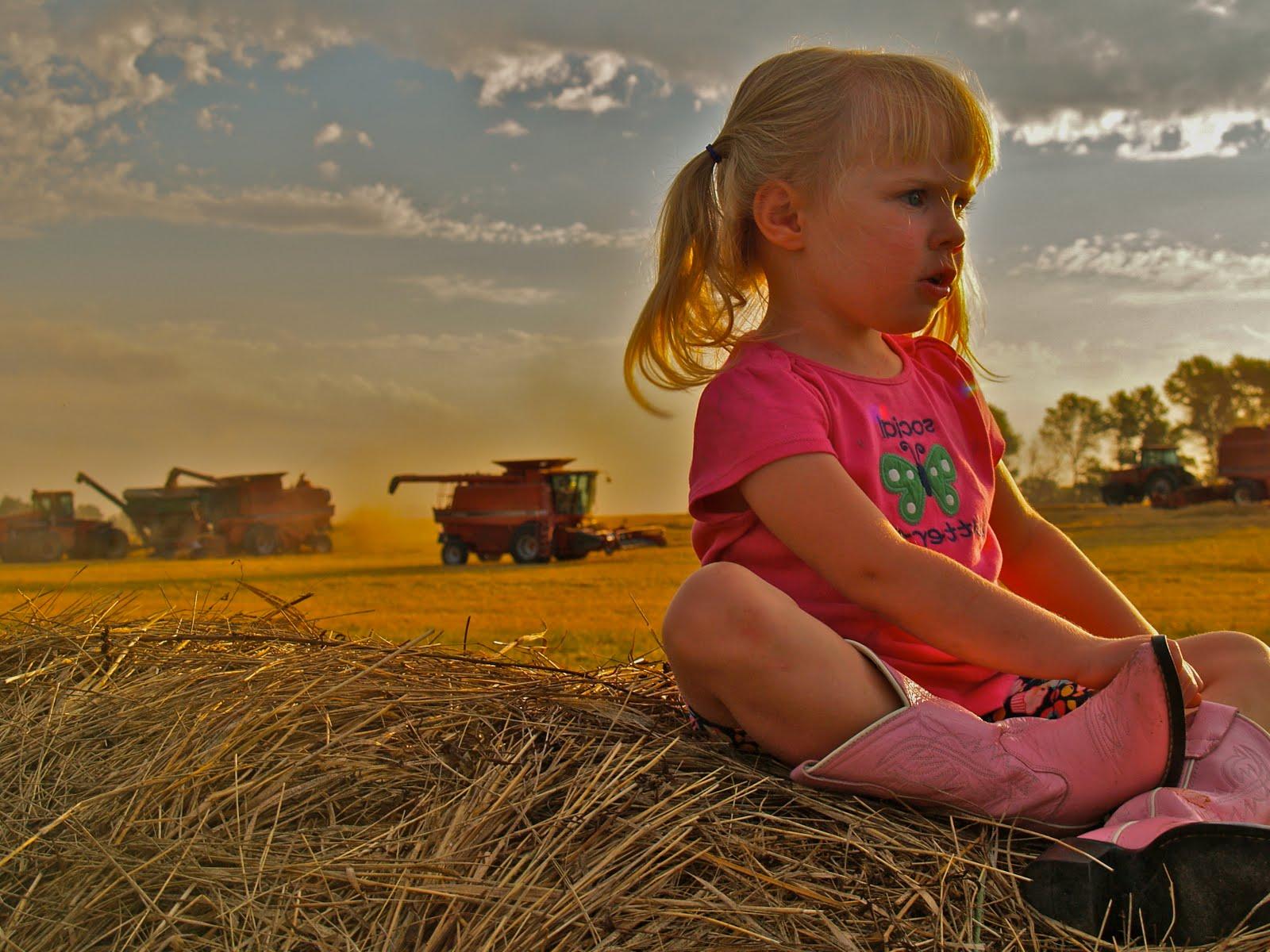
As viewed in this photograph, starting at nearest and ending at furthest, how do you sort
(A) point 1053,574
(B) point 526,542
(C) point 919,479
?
(C) point 919,479, (A) point 1053,574, (B) point 526,542

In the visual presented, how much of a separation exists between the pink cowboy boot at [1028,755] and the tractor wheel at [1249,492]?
2300 cm

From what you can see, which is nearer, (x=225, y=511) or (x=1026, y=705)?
(x=1026, y=705)

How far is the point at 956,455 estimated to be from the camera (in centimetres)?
220

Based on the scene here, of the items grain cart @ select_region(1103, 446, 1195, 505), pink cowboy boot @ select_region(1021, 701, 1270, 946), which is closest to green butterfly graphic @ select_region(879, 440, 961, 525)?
pink cowboy boot @ select_region(1021, 701, 1270, 946)

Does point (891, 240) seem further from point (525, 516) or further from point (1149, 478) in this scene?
point (1149, 478)

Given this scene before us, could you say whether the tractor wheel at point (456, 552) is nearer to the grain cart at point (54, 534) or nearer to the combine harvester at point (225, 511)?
the combine harvester at point (225, 511)

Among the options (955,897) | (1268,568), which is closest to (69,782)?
(955,897)

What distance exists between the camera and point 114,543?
20.2 m

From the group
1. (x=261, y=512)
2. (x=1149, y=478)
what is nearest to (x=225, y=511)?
(x=261, y=512)

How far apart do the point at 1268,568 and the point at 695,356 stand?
31.5 ft

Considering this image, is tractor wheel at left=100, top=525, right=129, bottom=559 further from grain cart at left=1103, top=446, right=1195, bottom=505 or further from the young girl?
grain cart at left=1103, top=446, right=1195, bottom=505

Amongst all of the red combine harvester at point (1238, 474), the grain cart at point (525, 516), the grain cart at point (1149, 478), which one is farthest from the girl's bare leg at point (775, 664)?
the grain cart at point (1149, 478)

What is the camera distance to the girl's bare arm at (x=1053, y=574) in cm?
232

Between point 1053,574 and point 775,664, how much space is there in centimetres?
104
